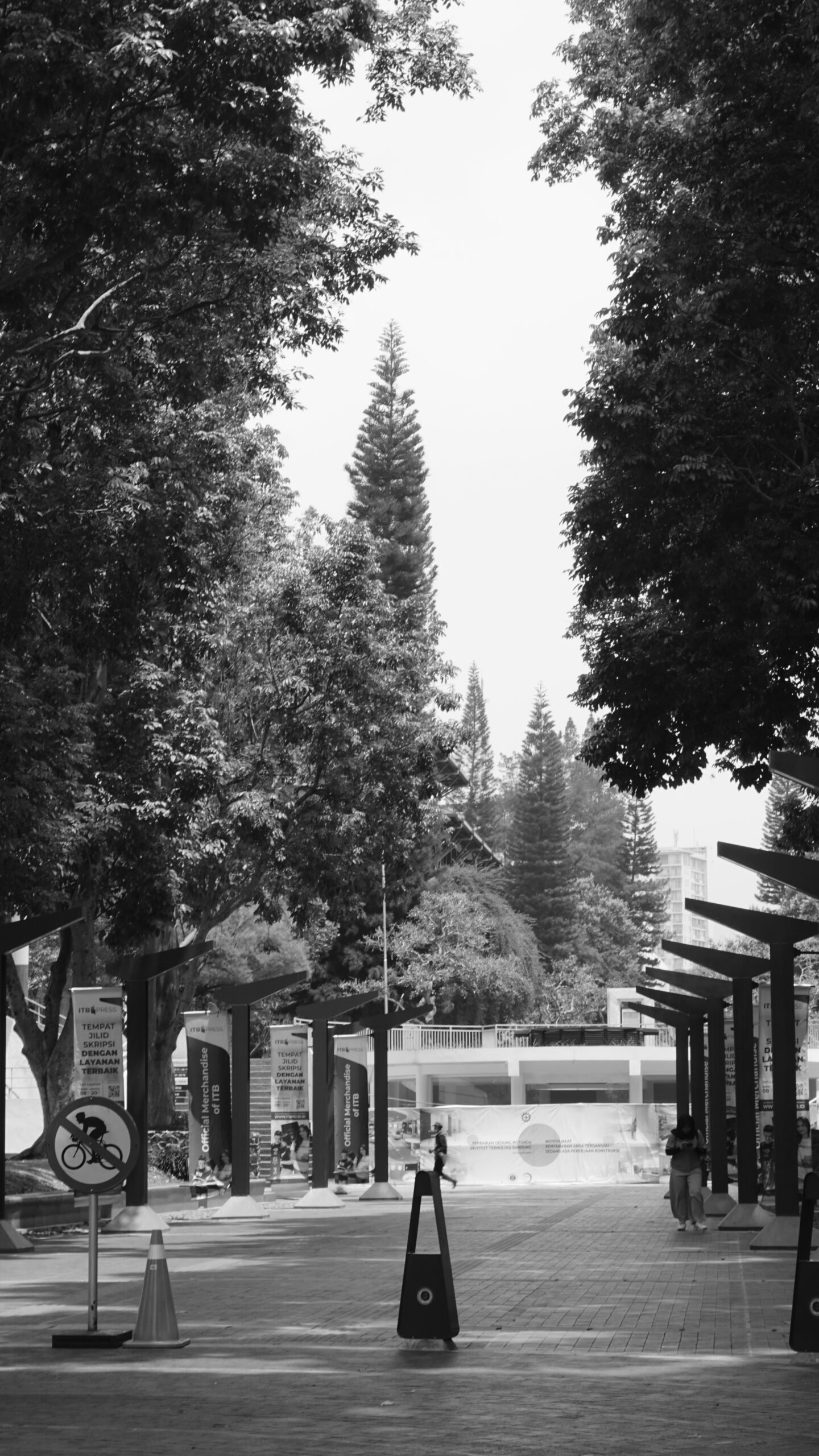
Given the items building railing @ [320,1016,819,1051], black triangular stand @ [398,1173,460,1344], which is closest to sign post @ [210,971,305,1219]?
black triangular stand @ [398,1173,460,1344]

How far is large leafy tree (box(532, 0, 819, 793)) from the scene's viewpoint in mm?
15852

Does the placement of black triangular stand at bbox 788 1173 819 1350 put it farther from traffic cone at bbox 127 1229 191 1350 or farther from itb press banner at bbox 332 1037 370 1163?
itb press banner at bbox 332 1037 370 1163

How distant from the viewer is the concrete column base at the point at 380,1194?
2870cm

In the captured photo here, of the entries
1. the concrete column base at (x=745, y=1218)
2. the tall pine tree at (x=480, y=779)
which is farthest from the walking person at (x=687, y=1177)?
the tall pine tree at (x=480, y=779)

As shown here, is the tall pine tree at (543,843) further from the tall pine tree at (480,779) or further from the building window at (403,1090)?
the building window at (403,1090)

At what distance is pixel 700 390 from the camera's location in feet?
57.5

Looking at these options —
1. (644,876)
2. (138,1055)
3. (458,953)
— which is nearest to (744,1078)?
(138,1055)

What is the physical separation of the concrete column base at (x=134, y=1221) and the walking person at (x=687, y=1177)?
6.26 meters

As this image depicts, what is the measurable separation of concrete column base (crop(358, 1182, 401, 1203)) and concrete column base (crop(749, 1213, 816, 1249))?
467 inches

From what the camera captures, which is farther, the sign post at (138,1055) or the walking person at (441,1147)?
the walking person at (441,1147)

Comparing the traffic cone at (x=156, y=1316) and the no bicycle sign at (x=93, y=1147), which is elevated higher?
the no bicycle sign at (x=93, y=1147)

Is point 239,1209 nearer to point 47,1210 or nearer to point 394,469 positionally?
point 47,1210

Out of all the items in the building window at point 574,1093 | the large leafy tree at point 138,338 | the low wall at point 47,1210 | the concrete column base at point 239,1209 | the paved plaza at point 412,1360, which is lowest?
the building window at point 574,1093

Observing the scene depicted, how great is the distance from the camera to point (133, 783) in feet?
76.6
